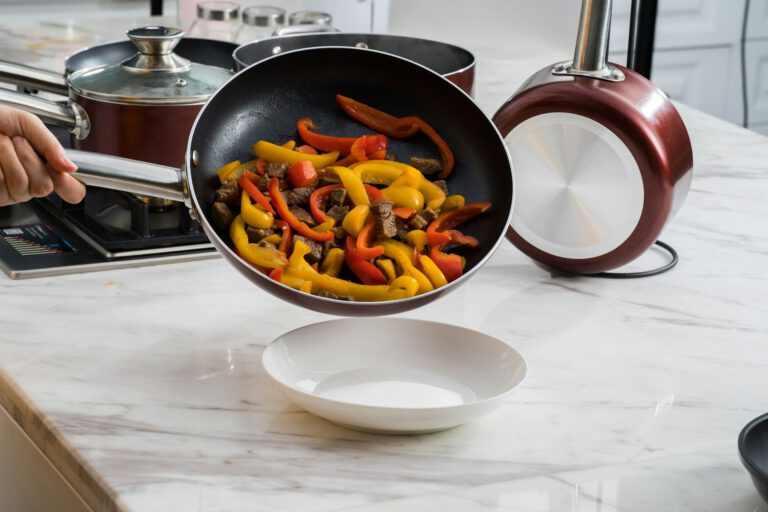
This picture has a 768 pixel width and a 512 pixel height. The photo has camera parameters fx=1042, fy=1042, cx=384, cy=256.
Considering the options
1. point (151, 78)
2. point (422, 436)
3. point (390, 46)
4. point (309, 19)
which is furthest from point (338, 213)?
point (309, 19)

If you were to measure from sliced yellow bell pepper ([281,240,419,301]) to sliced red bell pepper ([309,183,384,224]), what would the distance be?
5 centimetres

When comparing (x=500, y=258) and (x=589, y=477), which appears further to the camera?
(x=500, y=258)

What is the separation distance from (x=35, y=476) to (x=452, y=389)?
1.23ft

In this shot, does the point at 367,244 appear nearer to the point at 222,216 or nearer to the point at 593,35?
the point at 222,216

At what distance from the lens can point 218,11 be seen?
1.92 meters

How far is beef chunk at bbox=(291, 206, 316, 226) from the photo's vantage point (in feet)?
3.24

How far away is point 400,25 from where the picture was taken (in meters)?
2.37

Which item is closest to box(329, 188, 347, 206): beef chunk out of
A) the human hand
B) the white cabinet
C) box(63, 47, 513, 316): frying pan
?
box(63, 47, 513, 316): frying pan

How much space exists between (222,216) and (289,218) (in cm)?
6

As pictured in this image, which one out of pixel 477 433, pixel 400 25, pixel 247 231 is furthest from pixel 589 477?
pixel 400 25

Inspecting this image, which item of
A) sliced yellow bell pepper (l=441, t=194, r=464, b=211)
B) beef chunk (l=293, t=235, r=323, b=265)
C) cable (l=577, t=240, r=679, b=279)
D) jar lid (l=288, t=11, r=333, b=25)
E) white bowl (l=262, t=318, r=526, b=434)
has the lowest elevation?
cable (l=577, t=240, r=679, b=279)

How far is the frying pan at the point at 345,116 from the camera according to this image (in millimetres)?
1015

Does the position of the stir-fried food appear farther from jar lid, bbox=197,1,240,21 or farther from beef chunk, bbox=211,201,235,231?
jar lid, bbox=197,1,240,21

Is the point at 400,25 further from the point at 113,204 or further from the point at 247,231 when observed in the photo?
the point at 247,231
